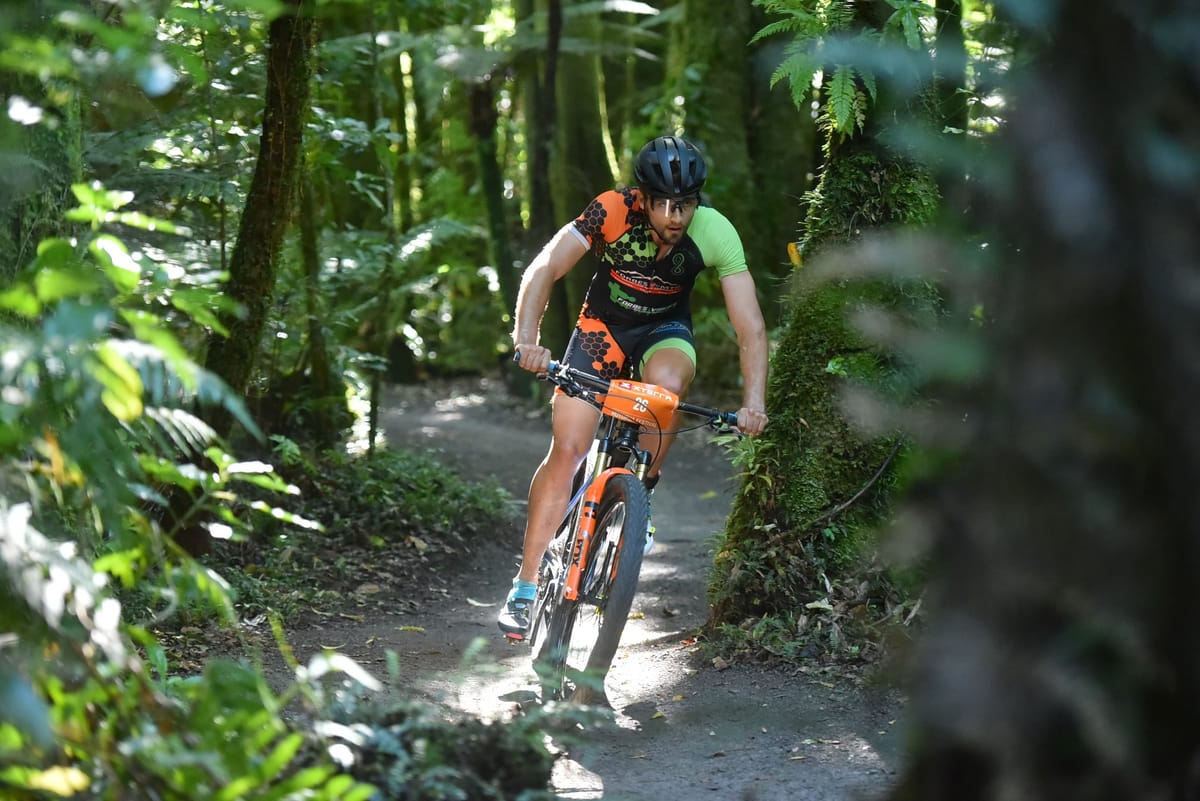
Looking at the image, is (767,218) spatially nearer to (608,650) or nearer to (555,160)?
(555,160)

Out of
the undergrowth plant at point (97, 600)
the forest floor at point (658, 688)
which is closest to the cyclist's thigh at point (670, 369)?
the forest floor at point (658, 688)

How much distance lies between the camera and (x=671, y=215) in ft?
18.4

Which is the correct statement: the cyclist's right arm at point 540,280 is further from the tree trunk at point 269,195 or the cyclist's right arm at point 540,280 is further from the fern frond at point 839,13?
the tree trunk at point 269,195

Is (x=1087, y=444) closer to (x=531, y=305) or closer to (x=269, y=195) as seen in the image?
(x=531, y=305)

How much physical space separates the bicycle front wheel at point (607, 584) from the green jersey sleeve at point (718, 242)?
48.6 inches

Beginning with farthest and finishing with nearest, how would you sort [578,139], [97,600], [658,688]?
[578,139], [658,688], [97,600]

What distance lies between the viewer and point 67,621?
9.02 feet

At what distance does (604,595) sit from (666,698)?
2.12 feet

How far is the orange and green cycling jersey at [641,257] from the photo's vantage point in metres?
5.80

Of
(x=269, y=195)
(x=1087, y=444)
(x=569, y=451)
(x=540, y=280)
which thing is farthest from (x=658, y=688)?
(x=1087, y=444)

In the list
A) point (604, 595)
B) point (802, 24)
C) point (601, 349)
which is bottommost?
point (604, 595)

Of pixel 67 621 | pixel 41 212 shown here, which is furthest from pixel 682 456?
pixel 67 621

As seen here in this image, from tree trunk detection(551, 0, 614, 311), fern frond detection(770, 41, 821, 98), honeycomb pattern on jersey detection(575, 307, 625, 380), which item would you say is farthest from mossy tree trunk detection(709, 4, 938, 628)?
tree trunk detection(551, 0, 614, 311)

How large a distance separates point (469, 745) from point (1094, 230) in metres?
2.03
